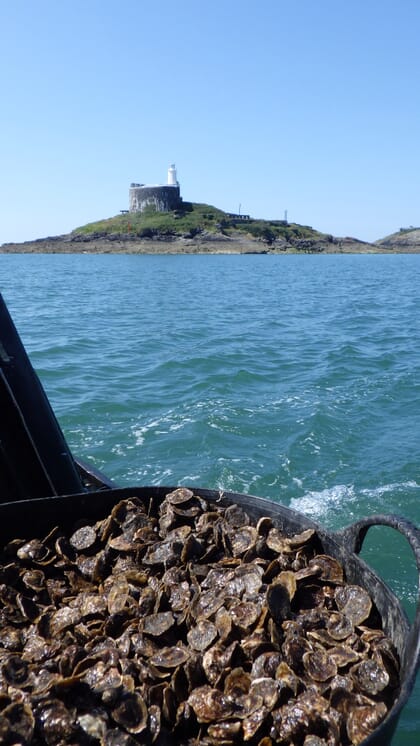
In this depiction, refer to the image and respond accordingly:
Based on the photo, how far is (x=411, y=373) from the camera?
17.9m

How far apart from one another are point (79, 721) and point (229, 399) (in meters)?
12.4

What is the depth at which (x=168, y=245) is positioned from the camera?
13112 cm

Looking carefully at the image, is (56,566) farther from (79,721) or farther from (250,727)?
(250,727)

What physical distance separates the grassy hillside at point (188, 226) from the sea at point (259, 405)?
107 meters

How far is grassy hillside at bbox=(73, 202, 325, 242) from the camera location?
5394 inches

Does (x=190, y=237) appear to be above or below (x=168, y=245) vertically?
above

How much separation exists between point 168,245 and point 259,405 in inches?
4753

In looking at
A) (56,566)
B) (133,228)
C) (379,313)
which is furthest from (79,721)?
(133,228)

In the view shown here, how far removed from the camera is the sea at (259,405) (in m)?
9.52

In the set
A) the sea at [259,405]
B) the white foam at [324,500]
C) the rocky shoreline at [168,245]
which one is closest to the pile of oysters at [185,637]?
the sea at [259,405]

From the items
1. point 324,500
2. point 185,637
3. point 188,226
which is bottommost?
point 324,500

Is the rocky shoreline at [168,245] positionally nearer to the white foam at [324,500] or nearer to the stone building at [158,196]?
the stone building at [158,196]

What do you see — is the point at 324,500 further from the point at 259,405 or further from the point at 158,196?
the point at 158,196

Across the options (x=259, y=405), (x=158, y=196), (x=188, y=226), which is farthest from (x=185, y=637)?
(x=158, y=196)
